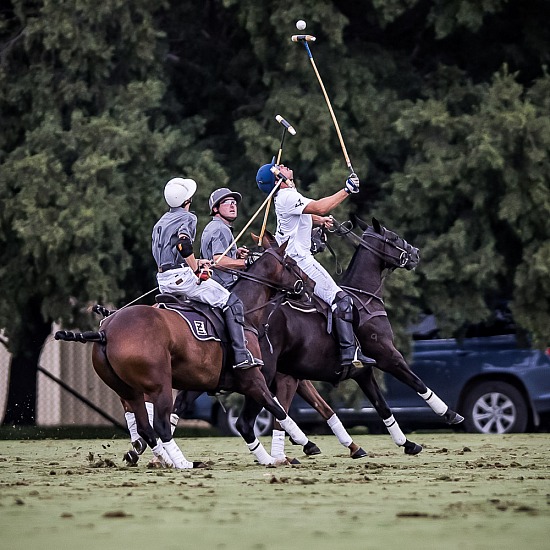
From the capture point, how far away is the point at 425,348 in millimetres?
19188

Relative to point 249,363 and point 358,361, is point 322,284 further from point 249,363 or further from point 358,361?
point 249,363

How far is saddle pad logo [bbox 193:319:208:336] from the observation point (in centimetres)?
1148

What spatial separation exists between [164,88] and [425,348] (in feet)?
15.6

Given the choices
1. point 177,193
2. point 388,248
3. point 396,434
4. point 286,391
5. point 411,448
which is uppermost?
point 177,193

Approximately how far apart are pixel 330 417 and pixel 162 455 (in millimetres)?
2366

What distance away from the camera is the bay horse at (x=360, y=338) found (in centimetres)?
1312

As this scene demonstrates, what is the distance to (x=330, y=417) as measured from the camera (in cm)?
1343

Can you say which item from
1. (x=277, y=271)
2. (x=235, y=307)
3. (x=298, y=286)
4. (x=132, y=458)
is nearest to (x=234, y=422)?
(x=298, y=286)

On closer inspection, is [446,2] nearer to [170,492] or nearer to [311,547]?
[170,492]

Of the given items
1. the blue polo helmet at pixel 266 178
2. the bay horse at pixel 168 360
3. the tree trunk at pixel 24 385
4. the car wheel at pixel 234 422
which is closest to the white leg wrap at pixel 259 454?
the bay horse at pixel 168 360

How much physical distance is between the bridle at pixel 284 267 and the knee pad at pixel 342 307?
0.74m

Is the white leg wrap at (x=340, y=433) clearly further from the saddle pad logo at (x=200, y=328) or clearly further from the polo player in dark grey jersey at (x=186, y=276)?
the saddle pad logo at (x=200, y=328)

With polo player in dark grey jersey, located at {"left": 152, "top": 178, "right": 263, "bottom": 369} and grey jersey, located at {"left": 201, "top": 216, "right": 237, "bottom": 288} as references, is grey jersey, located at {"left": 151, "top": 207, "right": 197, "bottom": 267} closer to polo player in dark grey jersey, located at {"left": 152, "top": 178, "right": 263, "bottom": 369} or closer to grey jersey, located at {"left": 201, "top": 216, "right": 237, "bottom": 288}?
polo player in dark grey jersey, located at {"left": 152, "top": 178, "right": 263, "bottom": 369}

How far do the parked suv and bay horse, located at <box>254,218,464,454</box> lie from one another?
14.7ft
